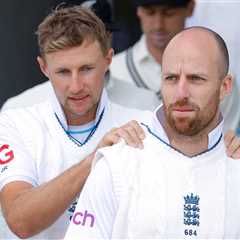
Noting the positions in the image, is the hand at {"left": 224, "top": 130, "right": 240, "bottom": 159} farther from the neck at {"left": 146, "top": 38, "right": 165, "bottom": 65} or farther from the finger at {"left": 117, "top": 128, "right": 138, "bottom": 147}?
the neck at {"left": 146, "top": 38, "right": 165, "bottom": 65}

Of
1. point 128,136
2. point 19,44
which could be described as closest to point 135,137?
point 128,136

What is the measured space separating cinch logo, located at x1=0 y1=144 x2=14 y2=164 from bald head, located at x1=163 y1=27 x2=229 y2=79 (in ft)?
2.64

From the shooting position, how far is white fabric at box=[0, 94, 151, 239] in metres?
3.62

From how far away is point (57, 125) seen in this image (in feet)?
12.4

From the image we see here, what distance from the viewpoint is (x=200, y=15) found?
5.63 m

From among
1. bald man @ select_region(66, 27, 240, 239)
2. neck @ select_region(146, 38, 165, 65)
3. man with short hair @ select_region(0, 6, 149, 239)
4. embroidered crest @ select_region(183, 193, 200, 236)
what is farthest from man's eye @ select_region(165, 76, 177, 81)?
neck @ select_region(146, 38, 165, 65)

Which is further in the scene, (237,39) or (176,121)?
(237,39)

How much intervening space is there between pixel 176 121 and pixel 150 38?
2.24 meters

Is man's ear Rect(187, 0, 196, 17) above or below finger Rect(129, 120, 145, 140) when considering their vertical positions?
above

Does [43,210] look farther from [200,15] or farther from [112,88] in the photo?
[200,15]

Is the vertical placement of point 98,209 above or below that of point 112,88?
below

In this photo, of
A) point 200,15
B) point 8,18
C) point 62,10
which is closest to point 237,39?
point 200,15

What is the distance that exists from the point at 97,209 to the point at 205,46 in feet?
2.15

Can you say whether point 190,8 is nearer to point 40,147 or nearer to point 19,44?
point 19,44
